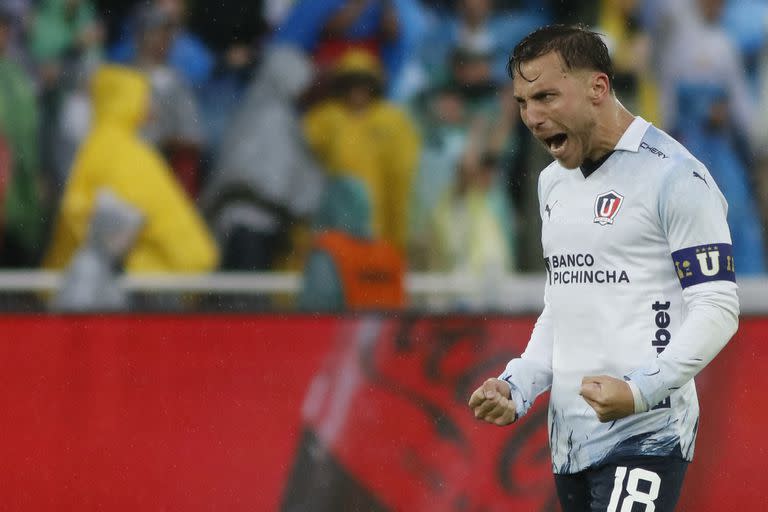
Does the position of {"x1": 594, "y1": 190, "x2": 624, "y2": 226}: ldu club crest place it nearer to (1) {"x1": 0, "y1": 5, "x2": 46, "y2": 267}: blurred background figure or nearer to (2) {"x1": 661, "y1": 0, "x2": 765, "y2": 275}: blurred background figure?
(1) {"x1": 0, "y1": 5, "x2": 46, "y2": 267}: blurred background figure

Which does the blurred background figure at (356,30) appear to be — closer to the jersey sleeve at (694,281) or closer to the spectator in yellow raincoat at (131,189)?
the spectator in yellow raincoat at (131,189)

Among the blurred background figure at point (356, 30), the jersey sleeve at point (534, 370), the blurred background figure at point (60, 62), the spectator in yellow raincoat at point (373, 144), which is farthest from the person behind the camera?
the blurred background figure at point (356, 30)

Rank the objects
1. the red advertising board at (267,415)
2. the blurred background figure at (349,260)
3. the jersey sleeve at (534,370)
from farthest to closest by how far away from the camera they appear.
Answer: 1. the blurred background figure at (349,260)
2. the red advertising board at (267,415)
3. the jersey sleeve at (534,370)

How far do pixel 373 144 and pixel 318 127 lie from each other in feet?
1.17

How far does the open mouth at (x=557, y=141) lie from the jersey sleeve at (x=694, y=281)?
275 mm

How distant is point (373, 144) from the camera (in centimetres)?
757

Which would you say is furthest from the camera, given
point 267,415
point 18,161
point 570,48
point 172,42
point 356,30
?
point 356,30

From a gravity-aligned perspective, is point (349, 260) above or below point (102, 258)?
above

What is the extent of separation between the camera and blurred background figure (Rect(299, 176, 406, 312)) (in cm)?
690

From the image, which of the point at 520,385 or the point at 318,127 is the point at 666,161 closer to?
the point at 520,385

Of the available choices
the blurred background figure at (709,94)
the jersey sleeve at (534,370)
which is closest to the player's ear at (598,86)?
the jersey sleeve at (534,370)

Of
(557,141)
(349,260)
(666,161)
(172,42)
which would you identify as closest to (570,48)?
(557,141)

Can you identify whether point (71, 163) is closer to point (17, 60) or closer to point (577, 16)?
point (17, 60)

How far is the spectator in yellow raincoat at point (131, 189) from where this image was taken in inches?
285
